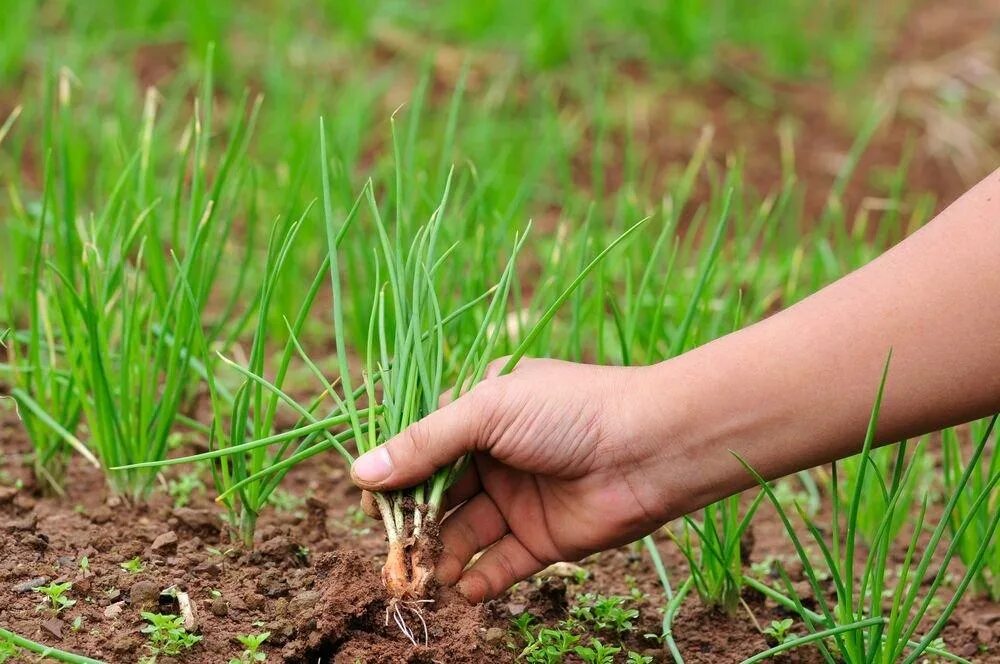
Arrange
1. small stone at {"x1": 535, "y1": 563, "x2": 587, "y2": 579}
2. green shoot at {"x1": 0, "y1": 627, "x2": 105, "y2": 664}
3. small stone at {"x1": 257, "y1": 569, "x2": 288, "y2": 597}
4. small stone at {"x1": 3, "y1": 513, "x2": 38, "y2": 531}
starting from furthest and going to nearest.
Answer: small stone at {"x1": 535, "y1": 563, "x2": 587, "y2": 579} < small stone at {"x1": 3, "y1": 513, "x2": 38, "y2": 531} < small stone at {"x1": 257, "y1": 569, "x2": 288, "y2": 597} < green shoot at {"x1": 0, "y1": 627, "x2": 105, "y2": 664}

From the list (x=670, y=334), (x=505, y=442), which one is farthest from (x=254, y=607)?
(x=670, y=334)

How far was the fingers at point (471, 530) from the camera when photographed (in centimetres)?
186

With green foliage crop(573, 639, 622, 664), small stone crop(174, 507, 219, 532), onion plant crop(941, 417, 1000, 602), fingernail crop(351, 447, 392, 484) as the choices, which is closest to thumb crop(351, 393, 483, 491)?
fingernail crop(351, 447, 392, 484)

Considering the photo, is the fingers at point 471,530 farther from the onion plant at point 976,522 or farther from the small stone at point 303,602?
the onion plant at point 976,522

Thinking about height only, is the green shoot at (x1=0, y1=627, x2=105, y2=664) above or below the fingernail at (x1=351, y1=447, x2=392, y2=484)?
below

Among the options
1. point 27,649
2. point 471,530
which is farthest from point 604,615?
point 27,649

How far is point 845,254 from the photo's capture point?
3025 millimetres

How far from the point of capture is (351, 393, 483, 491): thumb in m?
1.65

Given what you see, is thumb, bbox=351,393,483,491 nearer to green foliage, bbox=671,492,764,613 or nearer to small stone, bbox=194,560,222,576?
small stone, bbox=194,560,222,576

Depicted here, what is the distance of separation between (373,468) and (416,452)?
0.06m

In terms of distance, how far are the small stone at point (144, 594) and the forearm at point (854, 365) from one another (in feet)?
2.35

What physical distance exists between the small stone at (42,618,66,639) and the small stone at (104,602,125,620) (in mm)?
Result: 57

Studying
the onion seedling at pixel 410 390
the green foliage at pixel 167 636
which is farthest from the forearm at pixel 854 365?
the green foliage at pixel 167 636

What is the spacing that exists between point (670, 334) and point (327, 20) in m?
2.91
